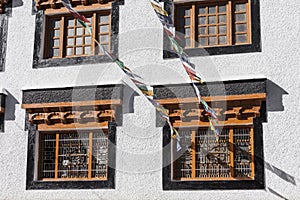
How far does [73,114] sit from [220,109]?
10.4 ft

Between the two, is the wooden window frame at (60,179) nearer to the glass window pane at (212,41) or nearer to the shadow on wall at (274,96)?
the glass window pane at (212,41)

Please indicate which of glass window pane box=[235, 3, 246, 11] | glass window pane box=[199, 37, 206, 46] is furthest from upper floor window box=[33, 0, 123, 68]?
glass window pane box=[235, 3, 246, 11]

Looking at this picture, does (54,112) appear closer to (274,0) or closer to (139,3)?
(139,3)

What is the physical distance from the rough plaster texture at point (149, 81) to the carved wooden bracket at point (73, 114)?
14.2 inches

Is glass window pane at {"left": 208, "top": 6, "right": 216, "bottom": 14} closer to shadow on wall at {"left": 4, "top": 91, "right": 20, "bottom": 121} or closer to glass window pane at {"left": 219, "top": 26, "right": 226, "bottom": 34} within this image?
glass window pane at {"left": 219, "top": 26, "right": 226, "bottom": 34}

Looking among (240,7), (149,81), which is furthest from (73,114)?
(240,7)

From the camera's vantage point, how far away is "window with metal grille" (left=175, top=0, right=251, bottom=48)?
12.2m

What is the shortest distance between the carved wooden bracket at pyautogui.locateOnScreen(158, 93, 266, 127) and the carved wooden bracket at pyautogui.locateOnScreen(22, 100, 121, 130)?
124cm

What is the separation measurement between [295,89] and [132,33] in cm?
366

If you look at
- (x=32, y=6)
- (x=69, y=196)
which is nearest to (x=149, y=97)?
(x=69, y=196)

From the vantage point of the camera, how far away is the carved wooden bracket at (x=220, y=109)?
11609 millimetres

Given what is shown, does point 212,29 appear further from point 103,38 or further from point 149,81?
point 103,38

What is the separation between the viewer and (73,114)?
12711 mm

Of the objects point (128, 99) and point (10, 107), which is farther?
point (10, 107)
